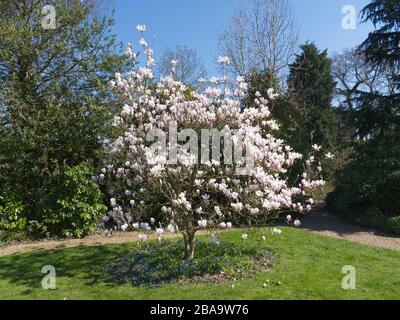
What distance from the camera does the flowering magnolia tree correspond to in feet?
18.3

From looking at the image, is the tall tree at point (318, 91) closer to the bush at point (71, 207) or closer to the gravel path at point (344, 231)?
the gravel path at point (344, 231)

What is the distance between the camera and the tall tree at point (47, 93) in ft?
32.7

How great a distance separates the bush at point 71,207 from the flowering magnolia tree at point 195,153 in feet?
12.2

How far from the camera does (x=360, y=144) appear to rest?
1231 cm

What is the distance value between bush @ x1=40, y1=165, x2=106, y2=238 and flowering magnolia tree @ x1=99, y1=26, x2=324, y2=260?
3709mm

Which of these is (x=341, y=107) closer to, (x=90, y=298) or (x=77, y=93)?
(x=77, y=93)

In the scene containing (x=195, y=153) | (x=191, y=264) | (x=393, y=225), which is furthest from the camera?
(x=393, y=225)

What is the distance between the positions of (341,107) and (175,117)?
9687mm

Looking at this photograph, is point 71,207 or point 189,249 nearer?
point 189,249

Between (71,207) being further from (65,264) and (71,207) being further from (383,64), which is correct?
(383,64)

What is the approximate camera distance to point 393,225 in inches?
393

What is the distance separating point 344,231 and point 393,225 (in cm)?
118

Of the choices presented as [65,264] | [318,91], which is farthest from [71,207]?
[318,91]

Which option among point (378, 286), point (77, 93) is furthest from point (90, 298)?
point (77, 93)
